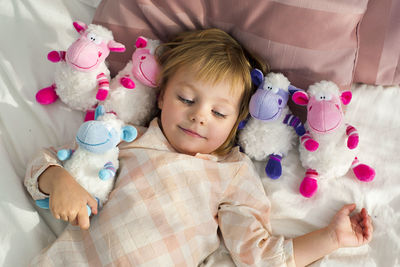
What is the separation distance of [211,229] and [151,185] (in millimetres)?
205

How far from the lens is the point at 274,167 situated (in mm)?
1239

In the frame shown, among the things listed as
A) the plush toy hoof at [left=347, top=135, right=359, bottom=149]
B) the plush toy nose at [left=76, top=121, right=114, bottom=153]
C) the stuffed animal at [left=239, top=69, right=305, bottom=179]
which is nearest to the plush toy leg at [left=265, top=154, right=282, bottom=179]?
the stuffed animal at [left=239, top=69, right=305, bottom=179]

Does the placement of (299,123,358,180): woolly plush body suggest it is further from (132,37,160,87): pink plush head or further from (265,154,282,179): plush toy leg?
(132,37,160,87): pink plush head

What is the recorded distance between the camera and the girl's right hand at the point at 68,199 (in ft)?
3.36

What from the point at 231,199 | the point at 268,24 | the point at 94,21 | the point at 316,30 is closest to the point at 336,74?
the point at 316,30

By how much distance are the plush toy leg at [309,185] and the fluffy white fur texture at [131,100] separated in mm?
511

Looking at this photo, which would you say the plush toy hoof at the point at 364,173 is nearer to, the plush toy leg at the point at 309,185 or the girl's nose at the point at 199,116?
the plush toy leg at the point at 309,185

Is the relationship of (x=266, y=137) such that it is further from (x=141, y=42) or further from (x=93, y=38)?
(x=93, y=38)

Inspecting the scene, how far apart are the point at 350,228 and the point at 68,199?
744 millimetres

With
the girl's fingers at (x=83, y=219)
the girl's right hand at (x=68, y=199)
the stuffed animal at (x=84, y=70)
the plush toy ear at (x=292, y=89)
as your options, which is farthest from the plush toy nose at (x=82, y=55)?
the plush toy ear at (x=292, y=89)

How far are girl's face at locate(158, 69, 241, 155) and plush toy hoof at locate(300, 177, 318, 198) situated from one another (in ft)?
0.86

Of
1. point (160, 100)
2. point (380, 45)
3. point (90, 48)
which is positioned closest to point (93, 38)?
point (90, 48)

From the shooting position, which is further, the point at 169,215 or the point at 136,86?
the point at 136,86

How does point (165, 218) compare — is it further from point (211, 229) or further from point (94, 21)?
point (94, 21)
